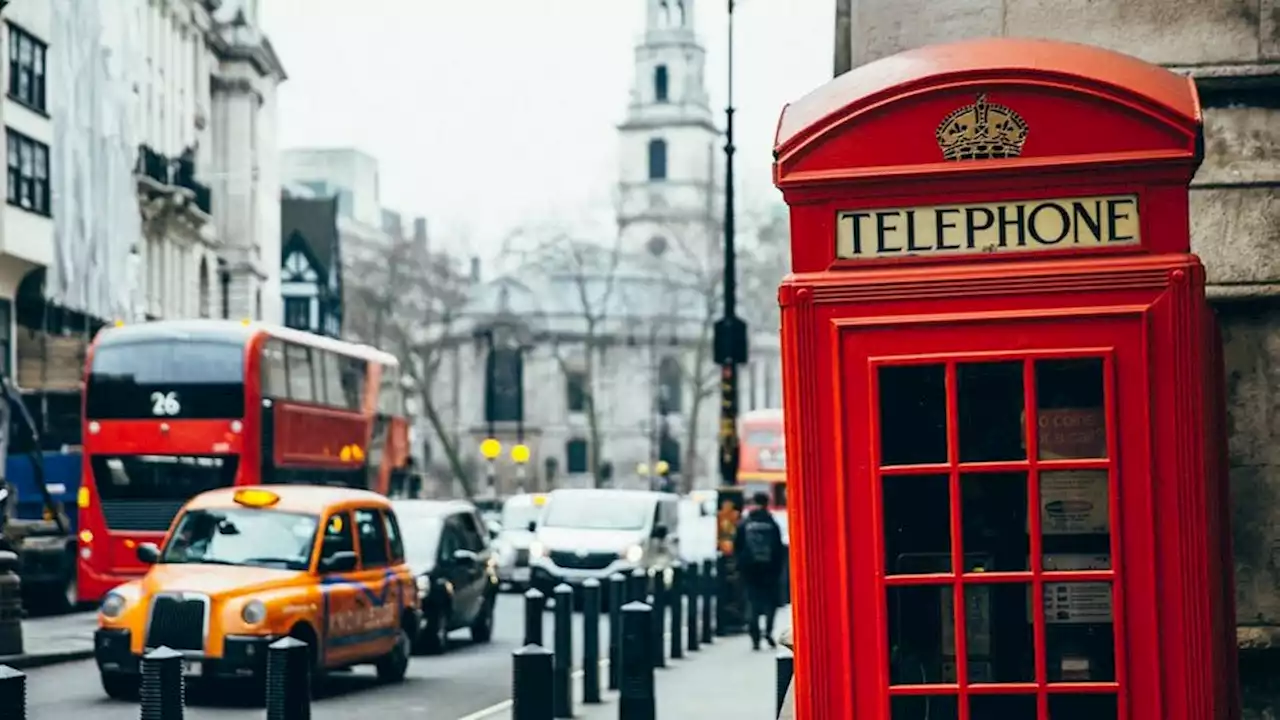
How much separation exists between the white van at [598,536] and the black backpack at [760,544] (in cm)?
753

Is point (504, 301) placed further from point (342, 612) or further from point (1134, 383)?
point (1134, 383)

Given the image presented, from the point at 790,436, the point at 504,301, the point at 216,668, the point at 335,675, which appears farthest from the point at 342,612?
the point at 504,301

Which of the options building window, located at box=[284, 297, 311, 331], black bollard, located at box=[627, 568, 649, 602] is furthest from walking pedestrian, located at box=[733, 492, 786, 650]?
building window, located at box=[284, 297, 311, 331]

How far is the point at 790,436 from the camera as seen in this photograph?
23.2ft

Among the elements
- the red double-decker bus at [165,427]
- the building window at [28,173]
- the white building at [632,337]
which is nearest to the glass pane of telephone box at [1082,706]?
the red double-decker bus at [165,427]

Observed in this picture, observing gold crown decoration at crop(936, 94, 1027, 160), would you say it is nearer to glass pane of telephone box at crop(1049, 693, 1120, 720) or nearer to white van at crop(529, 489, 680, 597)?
glass pane of telephone box at crop(1049, 693, 1120, 720)

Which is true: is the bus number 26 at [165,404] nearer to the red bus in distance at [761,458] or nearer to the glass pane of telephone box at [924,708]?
the red bus in distance at [761,458]

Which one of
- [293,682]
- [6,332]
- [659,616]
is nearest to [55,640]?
[659,616]

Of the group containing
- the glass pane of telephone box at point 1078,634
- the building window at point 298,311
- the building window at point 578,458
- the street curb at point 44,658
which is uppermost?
the building window at point 298,311

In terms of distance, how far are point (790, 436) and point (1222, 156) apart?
127 inches

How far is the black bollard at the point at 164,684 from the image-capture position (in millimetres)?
9836

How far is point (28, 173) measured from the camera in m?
41.0

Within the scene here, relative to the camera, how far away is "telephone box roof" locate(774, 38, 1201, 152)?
703 centimetres

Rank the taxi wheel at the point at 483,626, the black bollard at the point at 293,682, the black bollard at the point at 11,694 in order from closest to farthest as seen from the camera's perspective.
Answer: the black bollard at the point at 11,694, the black bollard at the point at 293,682, the taxi wheel at the point at 483,626
